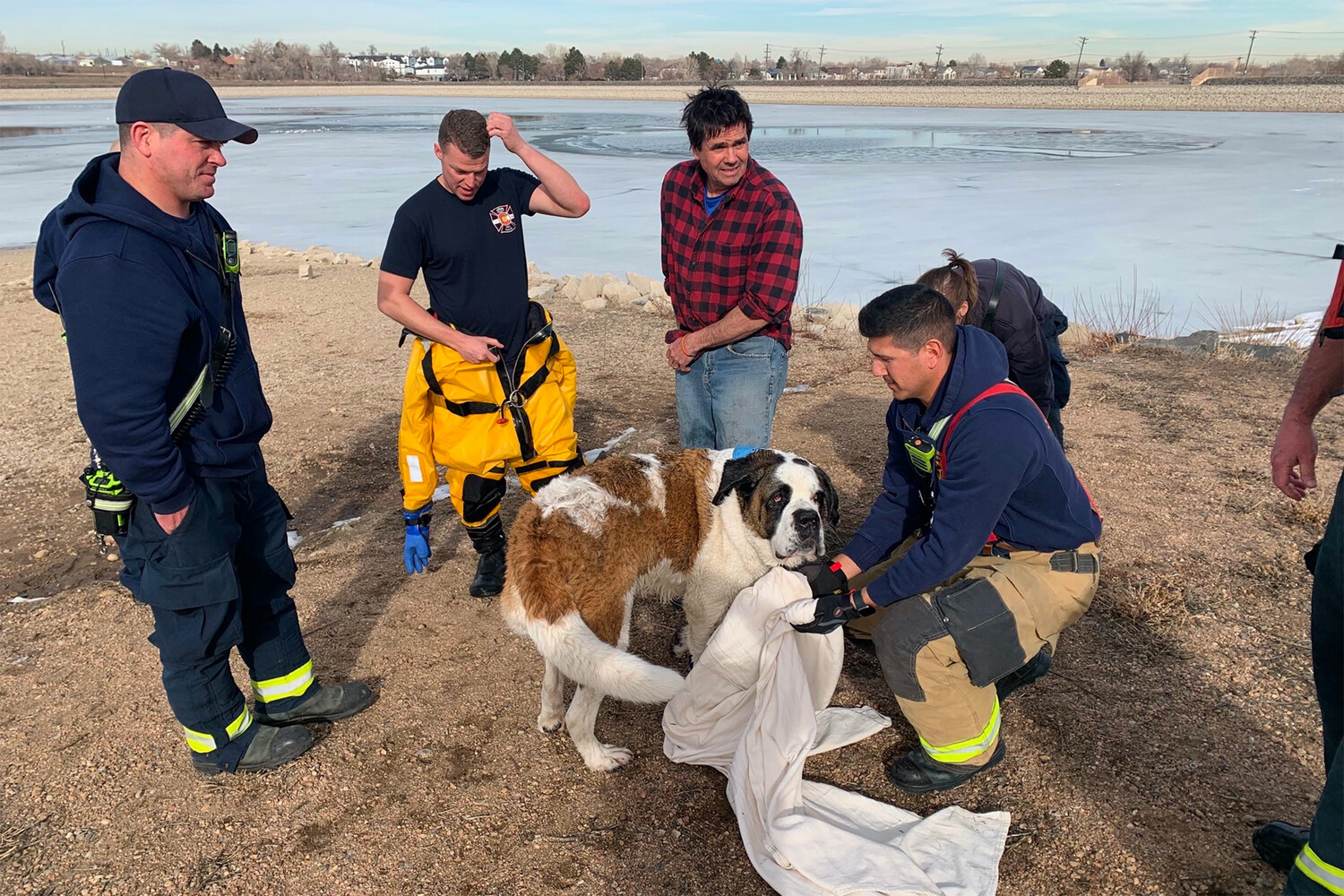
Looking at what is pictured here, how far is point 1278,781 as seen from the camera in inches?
130

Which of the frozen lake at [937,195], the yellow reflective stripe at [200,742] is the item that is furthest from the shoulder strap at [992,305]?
the frozen lake at [937,195]

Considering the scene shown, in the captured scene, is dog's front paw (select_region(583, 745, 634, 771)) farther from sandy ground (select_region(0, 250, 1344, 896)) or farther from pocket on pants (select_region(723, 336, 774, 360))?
pocket on pants (select_region(723, 336, 774, 360))

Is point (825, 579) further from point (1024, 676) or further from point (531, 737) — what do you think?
point (531, 737)

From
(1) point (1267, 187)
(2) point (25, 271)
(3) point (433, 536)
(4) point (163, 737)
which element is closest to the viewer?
(4) point (163, 737)

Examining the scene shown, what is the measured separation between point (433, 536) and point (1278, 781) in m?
4.73

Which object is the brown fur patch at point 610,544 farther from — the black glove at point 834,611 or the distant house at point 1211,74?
the distant house at point 1211,74

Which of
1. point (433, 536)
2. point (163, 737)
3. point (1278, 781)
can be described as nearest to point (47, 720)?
point (163, 737)

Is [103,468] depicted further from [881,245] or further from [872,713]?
[881,245]

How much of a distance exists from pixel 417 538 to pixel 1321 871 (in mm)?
4104

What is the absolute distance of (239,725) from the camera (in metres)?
3.45

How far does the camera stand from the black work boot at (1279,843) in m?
2.89

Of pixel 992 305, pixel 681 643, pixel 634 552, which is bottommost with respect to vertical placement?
pixel 681 643

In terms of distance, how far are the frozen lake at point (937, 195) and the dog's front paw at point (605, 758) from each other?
8.34 meters

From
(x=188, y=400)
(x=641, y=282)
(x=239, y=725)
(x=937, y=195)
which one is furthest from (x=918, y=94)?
(x=239, y=725)
